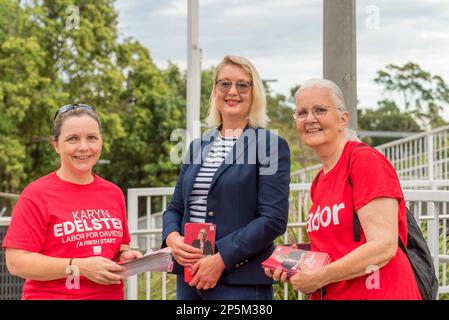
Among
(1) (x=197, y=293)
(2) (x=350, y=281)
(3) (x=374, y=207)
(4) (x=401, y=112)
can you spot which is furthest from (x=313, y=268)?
(4) (x=401, y=112)

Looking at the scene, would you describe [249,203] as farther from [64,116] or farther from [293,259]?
[64,116]

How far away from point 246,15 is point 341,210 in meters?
24.7

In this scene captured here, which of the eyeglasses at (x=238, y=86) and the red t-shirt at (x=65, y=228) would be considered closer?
the red t-shirt at (x=65, y=228)

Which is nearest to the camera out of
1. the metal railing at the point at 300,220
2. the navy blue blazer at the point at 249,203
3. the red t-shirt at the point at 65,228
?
the red t-shirt at the point at 65,228

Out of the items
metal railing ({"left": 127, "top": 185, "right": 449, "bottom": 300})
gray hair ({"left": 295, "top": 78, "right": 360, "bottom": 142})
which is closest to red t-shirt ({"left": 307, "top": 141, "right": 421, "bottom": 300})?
gray hair ({"left": 295, "top": 78, "right": 360, "bottom": 142})

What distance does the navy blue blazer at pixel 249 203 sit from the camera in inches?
112

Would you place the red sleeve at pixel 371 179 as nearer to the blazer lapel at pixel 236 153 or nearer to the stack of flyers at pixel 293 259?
the stack of flyers at pixel 293 259

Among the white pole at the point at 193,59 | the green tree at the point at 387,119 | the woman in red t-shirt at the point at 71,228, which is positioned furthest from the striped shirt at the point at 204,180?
the green tree at the point at 387,119

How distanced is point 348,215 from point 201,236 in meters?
0.76

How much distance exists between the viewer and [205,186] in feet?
9.77

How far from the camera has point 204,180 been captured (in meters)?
2.99

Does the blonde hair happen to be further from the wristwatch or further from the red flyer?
the wristwatch

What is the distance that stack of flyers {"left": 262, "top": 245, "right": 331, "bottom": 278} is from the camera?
238cm

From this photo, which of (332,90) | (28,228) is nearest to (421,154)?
(332,90)
